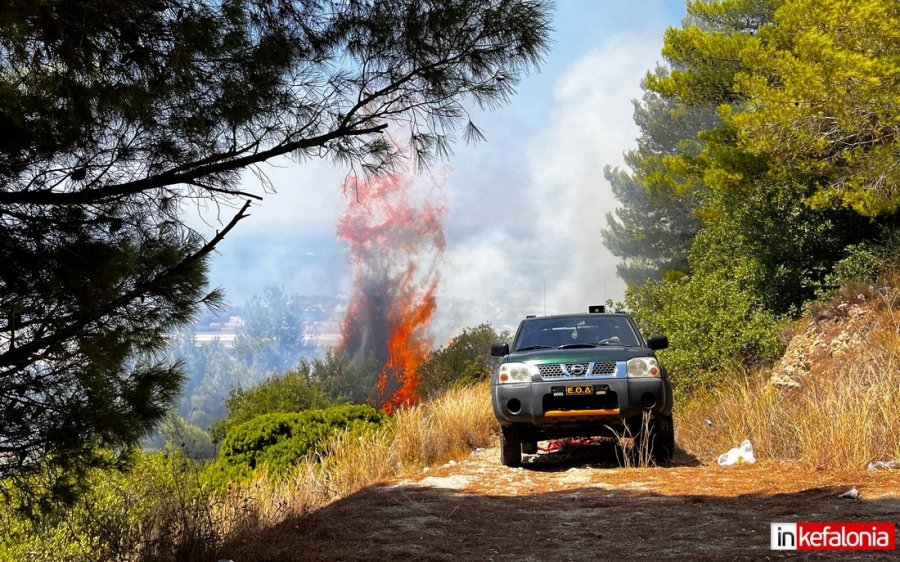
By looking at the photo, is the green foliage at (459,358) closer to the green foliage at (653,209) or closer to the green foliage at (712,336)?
the green foliage at (712,336)

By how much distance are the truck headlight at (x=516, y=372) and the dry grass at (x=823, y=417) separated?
2566 millimetres

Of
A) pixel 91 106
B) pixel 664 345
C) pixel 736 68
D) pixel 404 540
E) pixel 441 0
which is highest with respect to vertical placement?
pixel 736 68

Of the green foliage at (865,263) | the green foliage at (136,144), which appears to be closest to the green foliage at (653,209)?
the green foliage at (865,263)

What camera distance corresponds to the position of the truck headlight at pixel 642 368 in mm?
8461

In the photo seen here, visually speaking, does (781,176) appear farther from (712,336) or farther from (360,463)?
(360,463)

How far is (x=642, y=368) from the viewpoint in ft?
27.8

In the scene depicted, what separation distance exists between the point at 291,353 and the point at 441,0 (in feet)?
331

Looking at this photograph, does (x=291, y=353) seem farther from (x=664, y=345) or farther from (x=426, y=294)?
(x=664, y=345)

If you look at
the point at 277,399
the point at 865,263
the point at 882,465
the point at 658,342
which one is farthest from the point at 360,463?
the point at 277,399

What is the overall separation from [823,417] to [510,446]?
3081 mm

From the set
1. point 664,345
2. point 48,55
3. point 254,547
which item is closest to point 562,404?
point 664,345

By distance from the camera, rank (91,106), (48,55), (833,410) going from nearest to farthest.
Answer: (48,55)
(91,106)
(833,410)

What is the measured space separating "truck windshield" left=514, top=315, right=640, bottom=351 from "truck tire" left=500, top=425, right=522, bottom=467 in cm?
94

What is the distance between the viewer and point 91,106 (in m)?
6.02
